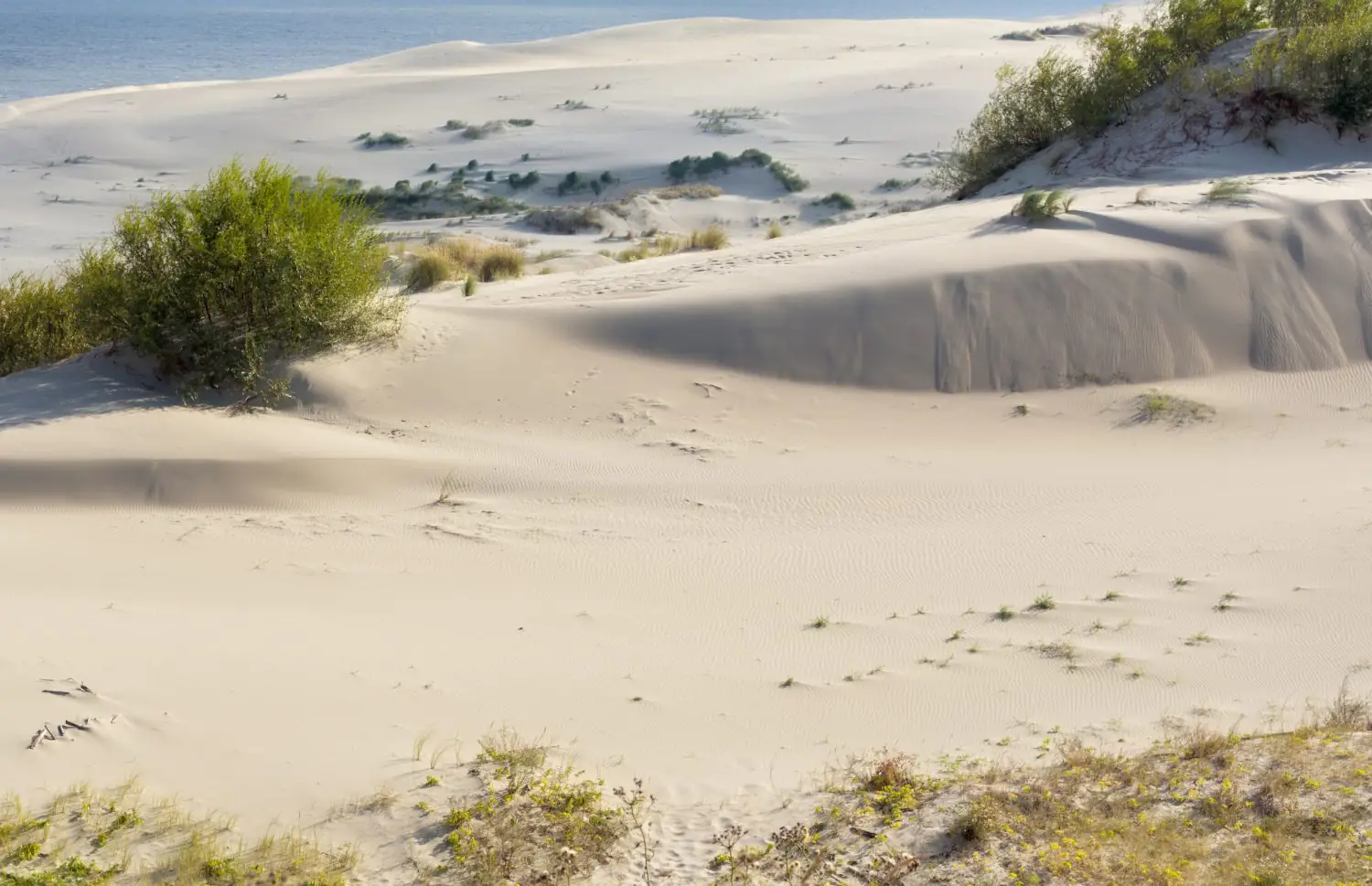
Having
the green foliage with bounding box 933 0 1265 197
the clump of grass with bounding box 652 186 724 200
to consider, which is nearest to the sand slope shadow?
the green foliage with bounding box 933 0 1265 197

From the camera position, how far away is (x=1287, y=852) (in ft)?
13.1

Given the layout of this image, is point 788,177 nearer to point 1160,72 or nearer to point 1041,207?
point 1160,72

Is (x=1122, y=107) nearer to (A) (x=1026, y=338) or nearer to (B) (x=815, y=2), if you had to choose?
(A) (x=1026, y=338)

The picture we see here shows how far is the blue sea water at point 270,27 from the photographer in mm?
52000

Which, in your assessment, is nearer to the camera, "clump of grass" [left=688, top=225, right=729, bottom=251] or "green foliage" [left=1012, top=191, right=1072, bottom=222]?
"green foliage" [left=1012, top=191, right=1072, bottom=222]

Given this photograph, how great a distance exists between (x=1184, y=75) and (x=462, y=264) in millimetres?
9566

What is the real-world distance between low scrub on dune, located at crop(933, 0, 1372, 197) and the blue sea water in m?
36.2

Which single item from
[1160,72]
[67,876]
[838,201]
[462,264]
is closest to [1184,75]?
[1160,72]

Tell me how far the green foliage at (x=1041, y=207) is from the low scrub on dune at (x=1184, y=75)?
14.7 feet

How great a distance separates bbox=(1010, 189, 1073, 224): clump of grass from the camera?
12.3 meters

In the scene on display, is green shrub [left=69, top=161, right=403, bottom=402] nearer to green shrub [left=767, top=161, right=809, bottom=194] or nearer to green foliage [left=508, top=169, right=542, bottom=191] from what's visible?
green shrub [left=767, top=161, right=809, bottom=194]

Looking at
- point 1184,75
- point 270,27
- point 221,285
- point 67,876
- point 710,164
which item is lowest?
point 67,876

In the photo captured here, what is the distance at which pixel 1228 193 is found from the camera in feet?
40.5

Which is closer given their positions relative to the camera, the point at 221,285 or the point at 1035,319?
the point at 221,285
